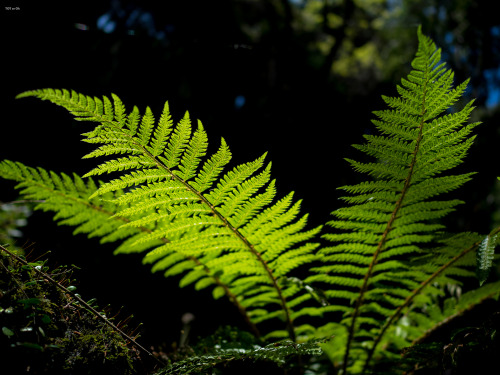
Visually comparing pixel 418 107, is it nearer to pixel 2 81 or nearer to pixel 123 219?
pixel 123 219

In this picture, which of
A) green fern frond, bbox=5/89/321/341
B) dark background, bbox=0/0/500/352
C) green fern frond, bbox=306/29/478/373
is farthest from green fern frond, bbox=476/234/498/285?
dark background, bbox=0/0/500/352

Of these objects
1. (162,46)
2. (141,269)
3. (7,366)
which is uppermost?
(162,46)

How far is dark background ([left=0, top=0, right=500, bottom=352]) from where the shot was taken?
5.27 feet

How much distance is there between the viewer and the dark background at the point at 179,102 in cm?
161

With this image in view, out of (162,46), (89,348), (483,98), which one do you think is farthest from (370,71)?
(89,348)

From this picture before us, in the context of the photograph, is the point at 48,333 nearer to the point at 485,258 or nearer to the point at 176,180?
the point at 176,180

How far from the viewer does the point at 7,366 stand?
0.47 meters

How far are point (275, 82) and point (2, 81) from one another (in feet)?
7.06

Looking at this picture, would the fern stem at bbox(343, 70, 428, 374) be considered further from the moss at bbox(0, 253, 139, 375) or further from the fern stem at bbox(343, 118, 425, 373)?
the moss at bbox(0, 253, 139, 375)

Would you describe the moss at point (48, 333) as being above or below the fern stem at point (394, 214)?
below

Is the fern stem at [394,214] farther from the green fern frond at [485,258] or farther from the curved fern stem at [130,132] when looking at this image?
the curved fern stem at [130,132]

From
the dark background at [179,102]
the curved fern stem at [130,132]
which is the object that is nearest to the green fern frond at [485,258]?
the curved fern stem at [130,132]

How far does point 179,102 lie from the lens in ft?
7.71

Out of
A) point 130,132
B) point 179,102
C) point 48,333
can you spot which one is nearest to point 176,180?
point 130,132
